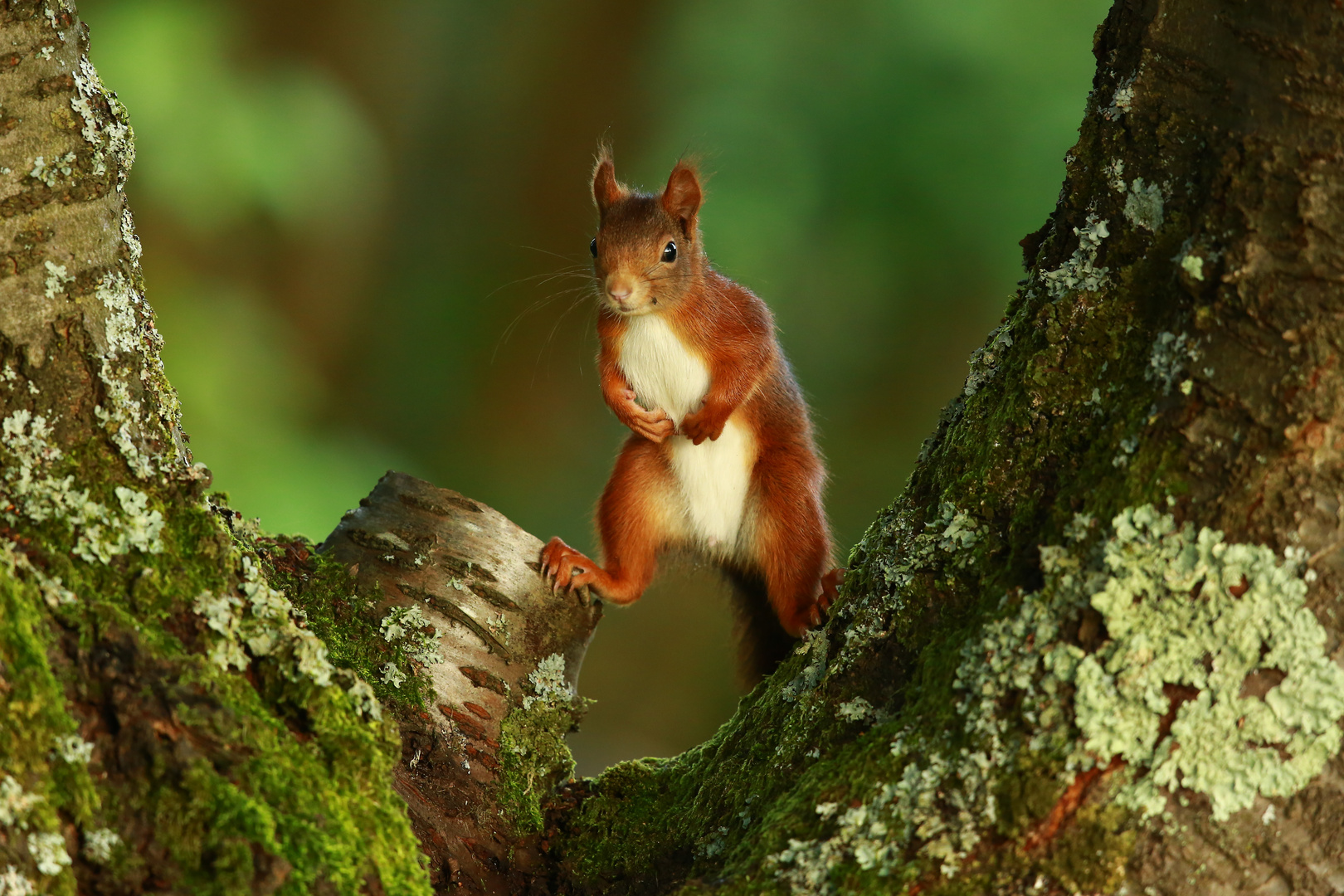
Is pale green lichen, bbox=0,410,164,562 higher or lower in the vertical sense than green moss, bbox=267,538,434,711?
lower

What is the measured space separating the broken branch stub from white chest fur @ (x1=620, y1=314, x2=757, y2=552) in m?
0.71

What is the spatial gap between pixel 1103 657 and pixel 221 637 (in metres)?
0.95

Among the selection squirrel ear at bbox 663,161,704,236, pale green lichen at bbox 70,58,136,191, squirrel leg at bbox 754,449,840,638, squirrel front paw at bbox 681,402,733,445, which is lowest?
pale green lichen at bbox 70,58,136,191

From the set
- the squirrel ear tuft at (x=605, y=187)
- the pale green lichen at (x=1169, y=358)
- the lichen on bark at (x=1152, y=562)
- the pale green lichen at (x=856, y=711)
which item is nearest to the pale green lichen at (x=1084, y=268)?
the lichen on bark at (x=1152, y=562)

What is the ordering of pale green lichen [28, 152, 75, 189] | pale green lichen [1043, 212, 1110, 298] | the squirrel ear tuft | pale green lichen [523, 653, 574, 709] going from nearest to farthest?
1. pale green lichen [28, 152, 75, 189]
2. pale green lichen [1043, 212, 1110, 298]
3. pale green lichen [523, 653, 574, 709]
4. the squirrel ear tuft

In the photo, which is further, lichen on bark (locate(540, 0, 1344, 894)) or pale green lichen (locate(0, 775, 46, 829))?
lichen on bark (locate(540, 0, 1344, 894))

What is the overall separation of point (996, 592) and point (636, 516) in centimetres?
162

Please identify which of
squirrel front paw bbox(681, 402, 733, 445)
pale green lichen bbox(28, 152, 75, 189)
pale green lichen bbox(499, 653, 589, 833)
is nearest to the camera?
pale green lichen bbox(28, 152, 75, 189)

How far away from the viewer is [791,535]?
2.78m

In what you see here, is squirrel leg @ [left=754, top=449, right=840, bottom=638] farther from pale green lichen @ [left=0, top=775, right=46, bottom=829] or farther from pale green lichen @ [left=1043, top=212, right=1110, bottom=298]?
pale green lichen @ [left=0, top=775, right=46, bottom=829]

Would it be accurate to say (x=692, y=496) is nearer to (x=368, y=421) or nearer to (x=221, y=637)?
(x=221, y=637)

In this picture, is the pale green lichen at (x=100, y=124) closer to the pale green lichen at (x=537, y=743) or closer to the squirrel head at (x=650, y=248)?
the pale green lichen at (x=537, y=743)

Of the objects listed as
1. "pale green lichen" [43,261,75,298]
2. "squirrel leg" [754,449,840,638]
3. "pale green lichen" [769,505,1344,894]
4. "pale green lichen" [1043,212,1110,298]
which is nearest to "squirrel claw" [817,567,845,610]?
"squirrel leg" [754,449,840,638]

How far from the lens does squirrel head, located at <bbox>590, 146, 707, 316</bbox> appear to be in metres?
2.80
